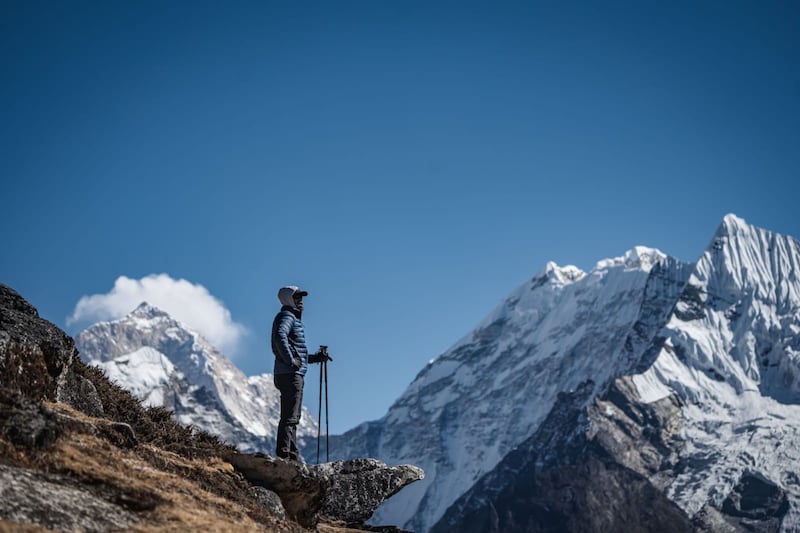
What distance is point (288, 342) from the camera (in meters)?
18.2

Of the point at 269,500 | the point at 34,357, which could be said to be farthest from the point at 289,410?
the point at 34,357

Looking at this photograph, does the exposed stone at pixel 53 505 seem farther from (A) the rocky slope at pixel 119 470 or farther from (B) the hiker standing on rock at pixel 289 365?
(B) the hiker standing on rock at pixel 289 365

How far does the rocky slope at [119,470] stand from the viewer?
10914mm

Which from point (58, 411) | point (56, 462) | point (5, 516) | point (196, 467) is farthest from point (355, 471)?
point (5, 516)

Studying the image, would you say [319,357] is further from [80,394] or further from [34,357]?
[34,357]

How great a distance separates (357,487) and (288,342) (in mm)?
3050

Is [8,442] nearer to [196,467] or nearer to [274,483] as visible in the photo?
[196,467]

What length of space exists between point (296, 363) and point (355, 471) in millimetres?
2525

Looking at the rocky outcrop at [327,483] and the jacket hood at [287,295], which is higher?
the jacket hood at [287,295]

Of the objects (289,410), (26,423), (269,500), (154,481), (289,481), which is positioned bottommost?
(154,481)

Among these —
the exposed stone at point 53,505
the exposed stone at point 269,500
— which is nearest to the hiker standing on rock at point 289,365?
the exposed stone at point 269,500

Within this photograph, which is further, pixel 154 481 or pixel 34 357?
pixel 34 357

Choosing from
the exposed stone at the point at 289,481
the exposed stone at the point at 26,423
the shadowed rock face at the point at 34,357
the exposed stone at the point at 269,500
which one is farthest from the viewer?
the exposed stone at the point at 289,481

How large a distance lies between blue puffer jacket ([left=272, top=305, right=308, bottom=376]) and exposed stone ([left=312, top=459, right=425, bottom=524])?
193 centimetres
